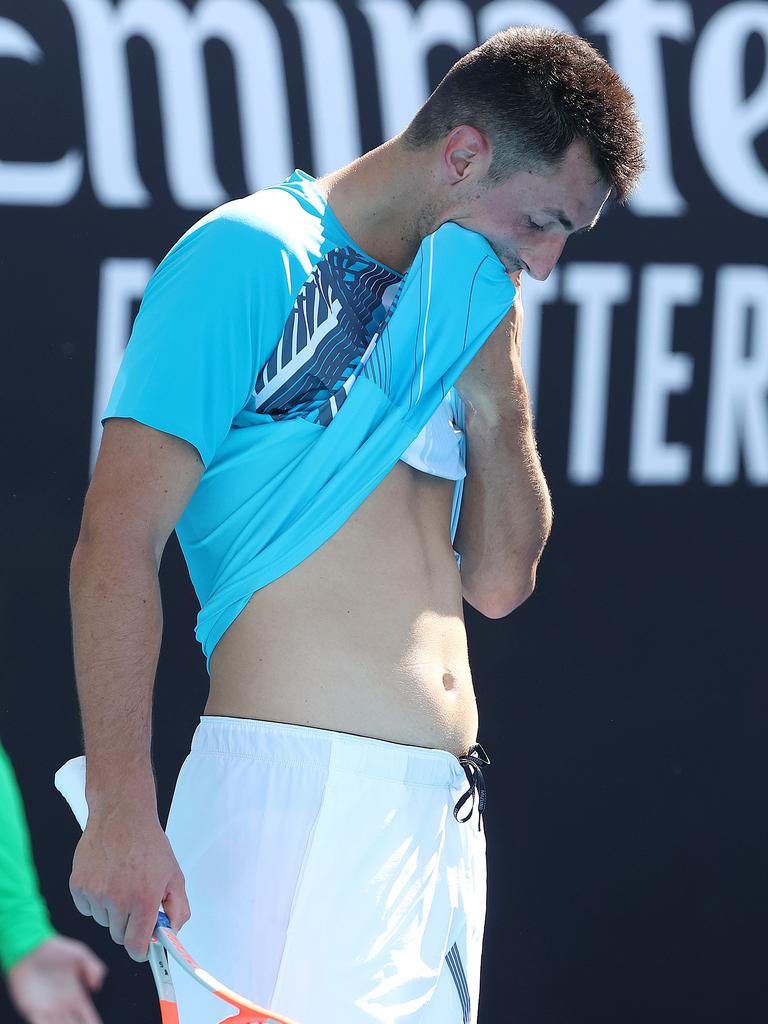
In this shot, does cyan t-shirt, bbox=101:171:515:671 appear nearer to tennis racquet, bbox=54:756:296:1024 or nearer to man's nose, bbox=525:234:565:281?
man's nose, bbox=525:234:565:281

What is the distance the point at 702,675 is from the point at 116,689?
64.8 inches

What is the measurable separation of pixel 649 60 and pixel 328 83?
62cm

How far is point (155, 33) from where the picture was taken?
8.44 feet

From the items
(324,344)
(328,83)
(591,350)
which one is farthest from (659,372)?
(324,344)

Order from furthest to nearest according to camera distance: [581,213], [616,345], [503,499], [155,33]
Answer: [616,345]
[155,33]
[503,499]
[581,213]

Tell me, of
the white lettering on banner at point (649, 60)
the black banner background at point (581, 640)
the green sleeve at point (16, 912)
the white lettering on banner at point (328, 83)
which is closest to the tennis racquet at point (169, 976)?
the green sleeve at point (16, 912)

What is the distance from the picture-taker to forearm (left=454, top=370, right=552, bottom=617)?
6.01 feet

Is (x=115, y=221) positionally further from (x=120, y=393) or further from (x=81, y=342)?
(x=120, y=393)

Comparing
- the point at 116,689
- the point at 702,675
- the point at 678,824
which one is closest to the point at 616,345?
the point at 702,675

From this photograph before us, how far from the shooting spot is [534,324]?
273 centimetres

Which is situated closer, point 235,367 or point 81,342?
point 235,367

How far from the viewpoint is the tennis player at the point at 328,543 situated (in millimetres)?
1490

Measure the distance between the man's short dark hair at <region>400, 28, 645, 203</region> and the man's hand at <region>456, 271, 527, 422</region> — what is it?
0.55 ft

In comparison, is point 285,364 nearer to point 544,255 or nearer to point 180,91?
point 544,255
